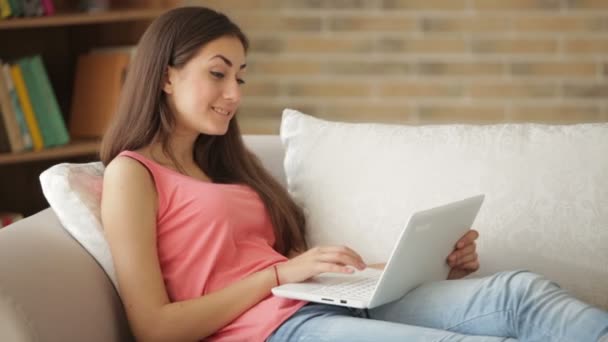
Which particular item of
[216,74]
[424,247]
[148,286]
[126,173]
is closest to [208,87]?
[216,74]

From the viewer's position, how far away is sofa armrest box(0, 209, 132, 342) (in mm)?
1604

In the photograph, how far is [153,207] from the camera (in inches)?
73.7

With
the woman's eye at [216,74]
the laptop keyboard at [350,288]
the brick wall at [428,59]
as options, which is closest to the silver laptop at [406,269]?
the laptop keyboard at [350,288]

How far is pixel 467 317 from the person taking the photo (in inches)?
70.0

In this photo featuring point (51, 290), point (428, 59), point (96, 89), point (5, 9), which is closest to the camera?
point (51, 290)

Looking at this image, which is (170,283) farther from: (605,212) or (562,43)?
(562,43)

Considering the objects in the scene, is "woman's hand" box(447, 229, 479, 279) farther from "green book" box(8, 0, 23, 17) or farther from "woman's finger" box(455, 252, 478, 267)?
"green book" box(8, 0, 23, 17)

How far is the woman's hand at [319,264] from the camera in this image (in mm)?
1796

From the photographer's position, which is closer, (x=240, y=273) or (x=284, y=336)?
(x=284, y=336)

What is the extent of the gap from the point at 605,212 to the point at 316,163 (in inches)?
22.6

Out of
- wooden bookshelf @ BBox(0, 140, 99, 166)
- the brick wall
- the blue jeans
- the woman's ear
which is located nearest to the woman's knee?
the blue jeans

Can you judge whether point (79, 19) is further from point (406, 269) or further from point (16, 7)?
point (406, 269)

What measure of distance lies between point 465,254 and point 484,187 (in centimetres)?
18

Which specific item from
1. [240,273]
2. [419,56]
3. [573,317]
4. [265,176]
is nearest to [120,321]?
[240,273]
